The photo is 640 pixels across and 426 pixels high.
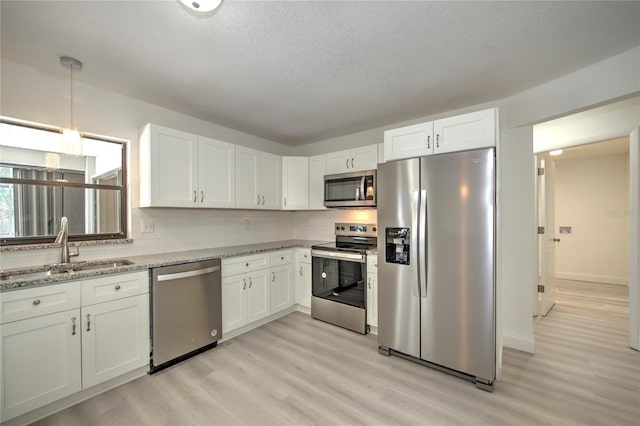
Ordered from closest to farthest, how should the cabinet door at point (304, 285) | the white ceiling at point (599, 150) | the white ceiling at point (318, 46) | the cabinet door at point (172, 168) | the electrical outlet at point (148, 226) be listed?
the white ceiling at point (318, 46) → the cabinet door at point (172, 168) → the electrical outlet at point (148, 226) → the cabinet door at point (304, 285) → the white ceiling at point (599, 150)

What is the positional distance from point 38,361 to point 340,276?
8.54 ft

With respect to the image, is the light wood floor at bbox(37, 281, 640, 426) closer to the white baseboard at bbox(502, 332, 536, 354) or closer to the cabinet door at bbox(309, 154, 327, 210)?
the white baseboard at bbox(502, 332, 536, 354)

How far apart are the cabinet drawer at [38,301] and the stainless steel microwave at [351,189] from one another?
257 cm

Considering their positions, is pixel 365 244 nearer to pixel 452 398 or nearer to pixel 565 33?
pixel 452 398

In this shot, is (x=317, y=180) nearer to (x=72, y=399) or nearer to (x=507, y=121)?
(x=507, y=121)

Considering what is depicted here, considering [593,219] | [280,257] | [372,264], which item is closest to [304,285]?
[280,257]

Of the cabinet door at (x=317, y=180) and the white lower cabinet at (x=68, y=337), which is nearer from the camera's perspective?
the white lower cabinet at (x=68, y=337)

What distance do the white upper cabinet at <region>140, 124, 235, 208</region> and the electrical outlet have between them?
21 centimetres

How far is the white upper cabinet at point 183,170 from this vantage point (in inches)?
98.9

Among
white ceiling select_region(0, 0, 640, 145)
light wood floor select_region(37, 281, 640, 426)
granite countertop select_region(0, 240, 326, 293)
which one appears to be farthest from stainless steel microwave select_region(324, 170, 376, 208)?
light wood floor select_region(37, 281, 640, 426)

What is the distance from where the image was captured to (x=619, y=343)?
8.84ft

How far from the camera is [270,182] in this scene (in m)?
3.69

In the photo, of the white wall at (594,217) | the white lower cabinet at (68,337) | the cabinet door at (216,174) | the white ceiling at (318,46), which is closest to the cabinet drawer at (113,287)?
the white lower cabinet at (68,337)

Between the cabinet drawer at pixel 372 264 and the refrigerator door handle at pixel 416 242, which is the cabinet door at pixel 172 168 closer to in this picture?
the cabinet drawer at pixel 372 264
